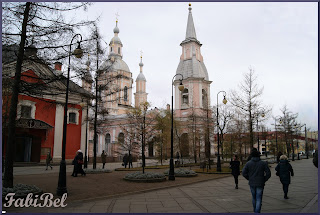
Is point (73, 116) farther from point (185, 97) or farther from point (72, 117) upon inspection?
point (185, 97)

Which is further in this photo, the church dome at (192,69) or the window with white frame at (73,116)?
the church dome at (192,69)

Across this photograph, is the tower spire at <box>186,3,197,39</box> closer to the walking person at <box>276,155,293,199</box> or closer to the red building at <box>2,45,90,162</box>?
the red building at <box>2,45,90,162</box>

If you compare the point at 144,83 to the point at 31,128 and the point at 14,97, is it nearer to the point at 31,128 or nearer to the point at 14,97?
the point at 31,128

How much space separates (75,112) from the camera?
33.3 meters

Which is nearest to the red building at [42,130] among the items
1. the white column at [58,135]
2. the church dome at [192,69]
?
the white column at [58,135]

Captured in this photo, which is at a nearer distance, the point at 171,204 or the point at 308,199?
the point at 171,204

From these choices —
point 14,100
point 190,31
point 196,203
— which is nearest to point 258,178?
point 196,203

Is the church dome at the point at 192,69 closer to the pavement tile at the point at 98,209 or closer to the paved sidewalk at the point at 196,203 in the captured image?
the paved sidewalk at the point at 196,203

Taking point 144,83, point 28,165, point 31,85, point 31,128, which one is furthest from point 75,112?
point 144,83

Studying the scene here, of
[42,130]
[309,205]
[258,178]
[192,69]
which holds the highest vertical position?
[192,69]

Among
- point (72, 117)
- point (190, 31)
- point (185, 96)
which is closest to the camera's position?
point (72, 117)

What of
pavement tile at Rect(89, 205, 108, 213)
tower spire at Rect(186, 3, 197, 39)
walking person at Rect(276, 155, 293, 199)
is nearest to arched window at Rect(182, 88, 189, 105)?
tower spire at Rect(186, 3, 197, 39)

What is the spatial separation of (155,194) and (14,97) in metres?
6.99

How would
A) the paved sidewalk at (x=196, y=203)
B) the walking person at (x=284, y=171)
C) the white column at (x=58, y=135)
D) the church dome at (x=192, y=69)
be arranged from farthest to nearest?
the church dome at (x=192, y=69)
the white column at (x=58, y=135)
the walking person at (x=284, y=171)
the paved sidewalk at (x=196, y=203)
